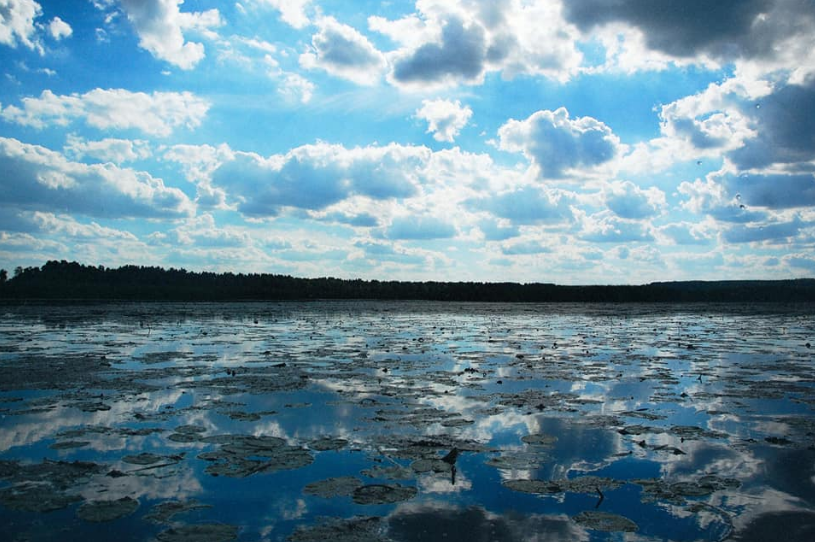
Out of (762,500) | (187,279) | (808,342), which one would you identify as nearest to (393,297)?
(187,279)

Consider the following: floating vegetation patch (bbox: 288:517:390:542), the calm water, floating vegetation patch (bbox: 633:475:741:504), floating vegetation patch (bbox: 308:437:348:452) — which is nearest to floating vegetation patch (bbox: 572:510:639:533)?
the calm water

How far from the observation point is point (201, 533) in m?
6.05

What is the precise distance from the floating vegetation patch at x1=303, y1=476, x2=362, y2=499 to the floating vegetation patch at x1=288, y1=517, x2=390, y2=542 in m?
0.82

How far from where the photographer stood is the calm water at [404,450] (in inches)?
252

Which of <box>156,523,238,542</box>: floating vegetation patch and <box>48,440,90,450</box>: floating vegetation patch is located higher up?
<box>48,440,90,450</box>: floating vegetation patch

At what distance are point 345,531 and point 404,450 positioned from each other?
303cm

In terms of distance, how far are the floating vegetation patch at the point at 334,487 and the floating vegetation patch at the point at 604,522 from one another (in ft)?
9.38

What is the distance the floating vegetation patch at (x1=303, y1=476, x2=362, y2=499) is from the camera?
286 inches

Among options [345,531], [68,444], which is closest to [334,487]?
[345,531]

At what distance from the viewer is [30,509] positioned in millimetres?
6602

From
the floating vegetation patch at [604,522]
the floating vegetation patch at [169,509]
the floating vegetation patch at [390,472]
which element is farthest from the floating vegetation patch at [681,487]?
the floating vegetation patch at [169,509]

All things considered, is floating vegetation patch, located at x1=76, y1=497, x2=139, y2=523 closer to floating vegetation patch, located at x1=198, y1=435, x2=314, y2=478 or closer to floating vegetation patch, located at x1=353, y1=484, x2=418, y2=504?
floating vegetation patch, located at x1=198, y1=435, x2=314, y2=478

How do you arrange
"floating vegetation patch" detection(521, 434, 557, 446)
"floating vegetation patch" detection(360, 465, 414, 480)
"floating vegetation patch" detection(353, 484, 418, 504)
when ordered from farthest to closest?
"floating vegetation patch" detection(521, 434, 557, 446) → "floating vegetation patch" detection(360, 465, 414, 480) → "floating vegetation patch" detection(353, 484, 418, 504)

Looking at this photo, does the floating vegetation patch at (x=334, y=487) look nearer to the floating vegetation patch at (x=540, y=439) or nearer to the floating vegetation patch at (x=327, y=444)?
the floating vegetation patch at (x=327, y=444)
